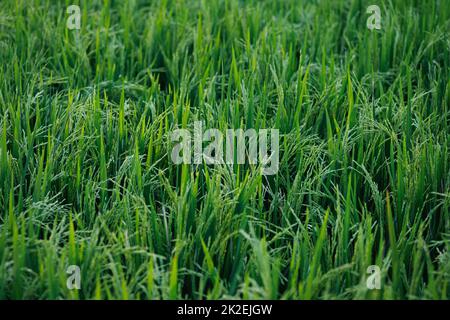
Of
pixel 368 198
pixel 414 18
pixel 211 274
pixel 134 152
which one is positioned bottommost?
pixel 211 274

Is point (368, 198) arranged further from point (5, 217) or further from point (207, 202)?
point (5, 217)

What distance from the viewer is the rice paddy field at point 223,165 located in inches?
62.6

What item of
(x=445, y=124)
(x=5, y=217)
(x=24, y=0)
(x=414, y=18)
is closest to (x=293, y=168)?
(x=445, y=124)

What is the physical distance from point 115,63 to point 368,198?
1.20 metres

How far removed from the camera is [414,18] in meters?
2.88

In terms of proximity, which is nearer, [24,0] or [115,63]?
[115,63]

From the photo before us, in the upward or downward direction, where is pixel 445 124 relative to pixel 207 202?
upward

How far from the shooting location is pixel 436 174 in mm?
1888

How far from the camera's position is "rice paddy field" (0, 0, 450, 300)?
1591mm

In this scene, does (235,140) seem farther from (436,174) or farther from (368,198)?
(436,174)

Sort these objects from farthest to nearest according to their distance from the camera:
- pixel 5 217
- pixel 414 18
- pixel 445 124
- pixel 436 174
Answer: pixel 414 18
pixel 445 124
pixel 436 174
pixel 5 217

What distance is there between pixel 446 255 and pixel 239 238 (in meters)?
0.52

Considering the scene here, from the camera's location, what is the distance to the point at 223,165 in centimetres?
190

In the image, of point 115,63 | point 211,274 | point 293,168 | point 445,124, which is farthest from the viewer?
point 115,63
